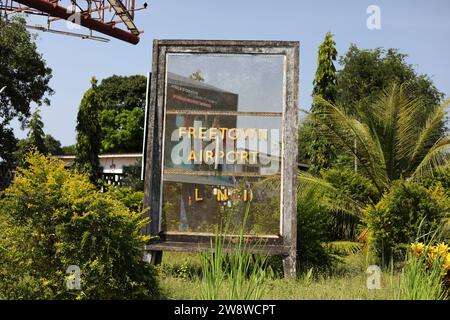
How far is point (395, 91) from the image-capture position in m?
12.2

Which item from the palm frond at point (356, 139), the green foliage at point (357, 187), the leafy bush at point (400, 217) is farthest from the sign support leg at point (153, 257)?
the green foliage at point (357, 187)

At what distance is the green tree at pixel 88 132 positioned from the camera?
21.2 m

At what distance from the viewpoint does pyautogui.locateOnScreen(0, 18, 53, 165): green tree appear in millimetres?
33312

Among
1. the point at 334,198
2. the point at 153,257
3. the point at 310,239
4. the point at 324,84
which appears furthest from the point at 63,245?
the point at 324,84

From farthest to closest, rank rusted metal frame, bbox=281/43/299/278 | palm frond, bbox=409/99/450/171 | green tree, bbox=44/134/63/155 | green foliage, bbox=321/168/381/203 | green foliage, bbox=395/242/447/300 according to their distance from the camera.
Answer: green tree, bbox=44/134/63/155 → palm frond, bbox=409/99/450/171 → green foliage, bbox=321/168/381/203 → rusted metal frame, bbox=281/43/299/278 → green foliage, bbox=395/242/447/300

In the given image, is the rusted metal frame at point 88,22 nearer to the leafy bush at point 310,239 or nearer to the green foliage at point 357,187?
the green foliage at point 357,187

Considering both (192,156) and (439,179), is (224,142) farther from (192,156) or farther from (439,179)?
Answer: (439,179)

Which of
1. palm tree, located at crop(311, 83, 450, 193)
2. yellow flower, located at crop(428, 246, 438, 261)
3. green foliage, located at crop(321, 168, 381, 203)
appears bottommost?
yellow flower, located at crop(428, 246, 438, 261)

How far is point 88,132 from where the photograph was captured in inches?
845

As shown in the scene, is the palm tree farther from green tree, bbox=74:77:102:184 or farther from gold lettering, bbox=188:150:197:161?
green tree, bbox=74:77:102:184

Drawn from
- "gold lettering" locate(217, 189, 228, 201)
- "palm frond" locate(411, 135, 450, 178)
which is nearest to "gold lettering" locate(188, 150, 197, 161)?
"gold lettering" locate(217, 189, 228, 201)

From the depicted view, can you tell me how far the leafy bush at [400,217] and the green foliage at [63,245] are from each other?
495 centimetres

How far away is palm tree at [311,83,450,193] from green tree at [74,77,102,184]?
11323 mm
